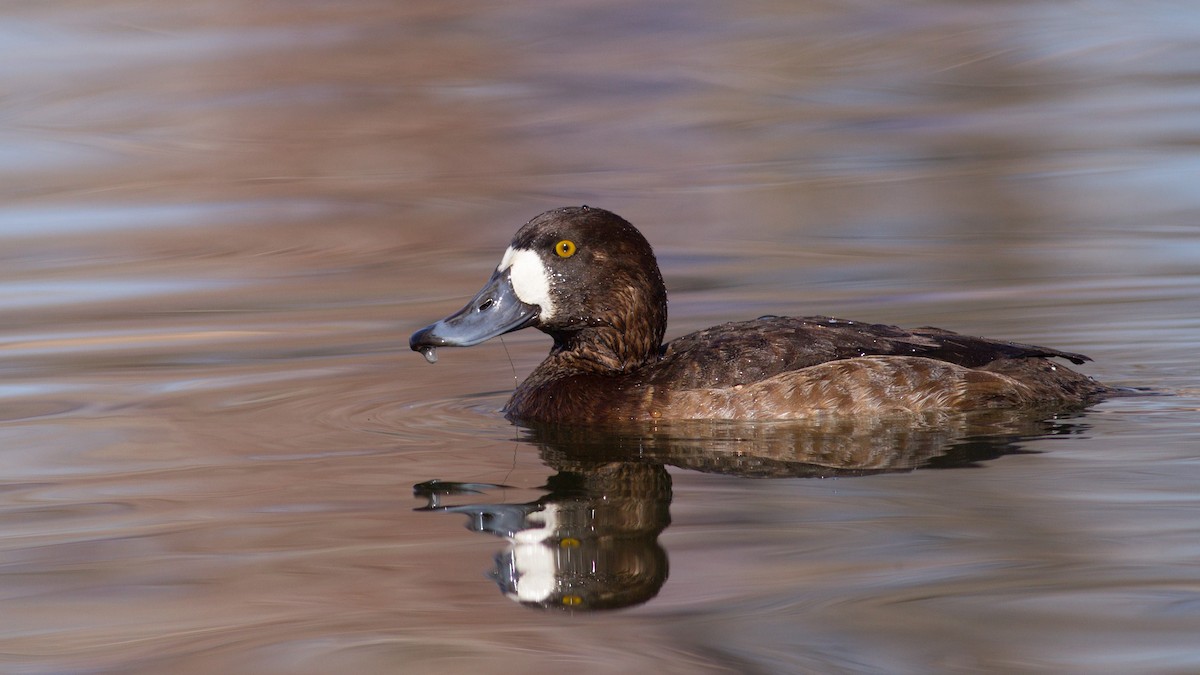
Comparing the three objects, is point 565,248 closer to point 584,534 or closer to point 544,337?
point 584,534

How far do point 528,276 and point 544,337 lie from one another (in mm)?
1991

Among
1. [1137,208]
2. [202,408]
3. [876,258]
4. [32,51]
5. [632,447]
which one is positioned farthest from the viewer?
[32,51]

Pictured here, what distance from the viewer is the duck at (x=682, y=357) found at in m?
6.40

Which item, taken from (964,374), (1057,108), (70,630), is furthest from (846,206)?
(70,630)

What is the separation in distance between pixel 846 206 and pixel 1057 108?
402 centimetres

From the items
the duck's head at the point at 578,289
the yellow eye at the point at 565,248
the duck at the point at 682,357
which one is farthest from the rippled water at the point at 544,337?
the yellow eye at the point at 565,248

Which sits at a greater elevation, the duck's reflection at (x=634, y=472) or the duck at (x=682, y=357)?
the duck at (x=682, y=357)

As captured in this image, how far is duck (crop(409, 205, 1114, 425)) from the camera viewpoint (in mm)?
6402

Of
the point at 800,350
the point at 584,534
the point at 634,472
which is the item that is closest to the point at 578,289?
the point at 800,350

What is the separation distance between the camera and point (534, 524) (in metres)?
5.27

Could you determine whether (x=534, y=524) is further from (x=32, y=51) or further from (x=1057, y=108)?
(x=32, y=51)

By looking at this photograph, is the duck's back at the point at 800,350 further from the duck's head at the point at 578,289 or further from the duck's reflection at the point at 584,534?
the duck's reflection at the point at 584,534

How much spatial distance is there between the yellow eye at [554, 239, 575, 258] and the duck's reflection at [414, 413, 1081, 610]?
0.70m

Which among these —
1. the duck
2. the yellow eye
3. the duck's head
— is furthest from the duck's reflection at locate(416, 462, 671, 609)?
the yellow eye
